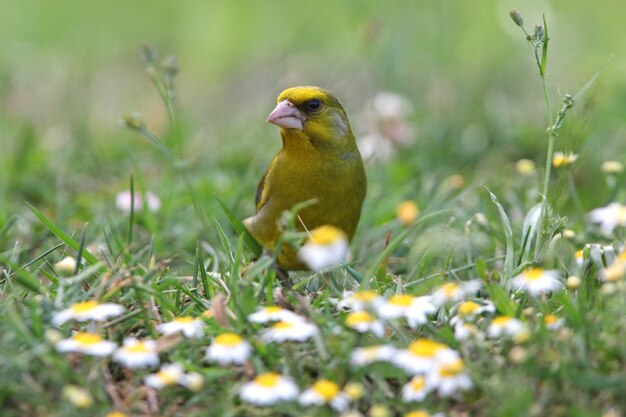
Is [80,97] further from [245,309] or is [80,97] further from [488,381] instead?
[488,381]

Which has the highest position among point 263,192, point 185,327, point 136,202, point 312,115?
point 312,115

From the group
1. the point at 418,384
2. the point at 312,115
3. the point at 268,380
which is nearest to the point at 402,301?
the point at 418,384

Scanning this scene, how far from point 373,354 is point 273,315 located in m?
0.36

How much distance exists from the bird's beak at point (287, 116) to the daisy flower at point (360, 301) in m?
0.92

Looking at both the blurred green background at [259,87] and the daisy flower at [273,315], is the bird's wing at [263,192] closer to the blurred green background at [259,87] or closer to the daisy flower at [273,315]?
→ the blurred green background at [259,87]

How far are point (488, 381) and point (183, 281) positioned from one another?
4.38 feet

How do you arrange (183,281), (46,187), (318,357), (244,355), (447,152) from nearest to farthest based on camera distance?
(244,355) → (318,357) → (183,281) → (46,187) → (447,152)

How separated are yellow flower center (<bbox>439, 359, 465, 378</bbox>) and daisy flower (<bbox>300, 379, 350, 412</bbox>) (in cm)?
26

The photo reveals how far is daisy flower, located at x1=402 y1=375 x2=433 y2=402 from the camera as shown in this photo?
2.54 m

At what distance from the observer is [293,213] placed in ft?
9.12

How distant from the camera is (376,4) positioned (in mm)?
7434

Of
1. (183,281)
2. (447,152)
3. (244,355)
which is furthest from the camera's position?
(447,152)

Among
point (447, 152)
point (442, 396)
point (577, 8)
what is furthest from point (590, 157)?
point (577, 8)

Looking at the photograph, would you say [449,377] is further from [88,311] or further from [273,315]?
[88,311]
